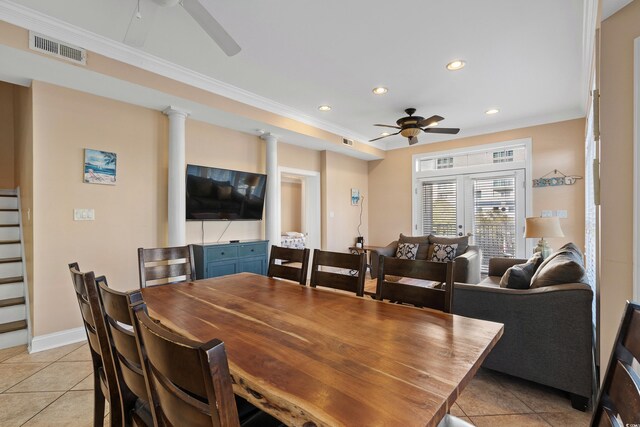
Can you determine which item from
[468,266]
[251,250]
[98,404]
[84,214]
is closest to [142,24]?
[84,214]

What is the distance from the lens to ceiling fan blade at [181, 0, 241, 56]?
1.79m

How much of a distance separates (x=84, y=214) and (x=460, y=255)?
15.5 feet

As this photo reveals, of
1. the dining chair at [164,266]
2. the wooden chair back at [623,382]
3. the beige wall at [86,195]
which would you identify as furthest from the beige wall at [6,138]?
the wooden chair back at [623,382]

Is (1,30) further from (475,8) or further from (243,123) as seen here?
(475,8)

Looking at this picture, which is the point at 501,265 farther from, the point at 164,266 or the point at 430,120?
the point at 164,266

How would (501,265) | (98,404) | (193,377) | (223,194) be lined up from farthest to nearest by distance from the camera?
(223,194), (501,265), (98,404), (193,377)

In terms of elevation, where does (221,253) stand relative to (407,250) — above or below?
above

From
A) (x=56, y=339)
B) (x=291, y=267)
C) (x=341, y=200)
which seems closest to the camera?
(x=291, y=267)

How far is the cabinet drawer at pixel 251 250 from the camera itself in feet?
13.3

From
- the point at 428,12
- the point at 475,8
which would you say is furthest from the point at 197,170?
the point at 475,8

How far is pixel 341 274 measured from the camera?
1977mm

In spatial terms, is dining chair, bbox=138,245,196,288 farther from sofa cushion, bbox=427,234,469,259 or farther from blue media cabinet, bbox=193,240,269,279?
sofa cushion, bbox=427,234,469,259

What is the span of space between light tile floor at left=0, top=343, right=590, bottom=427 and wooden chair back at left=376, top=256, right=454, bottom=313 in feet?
2.81

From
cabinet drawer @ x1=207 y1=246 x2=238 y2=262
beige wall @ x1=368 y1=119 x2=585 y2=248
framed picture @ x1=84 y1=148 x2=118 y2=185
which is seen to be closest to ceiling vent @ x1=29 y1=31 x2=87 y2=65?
framed picture @ x1=84 y1=148 x2=118 y2=185
